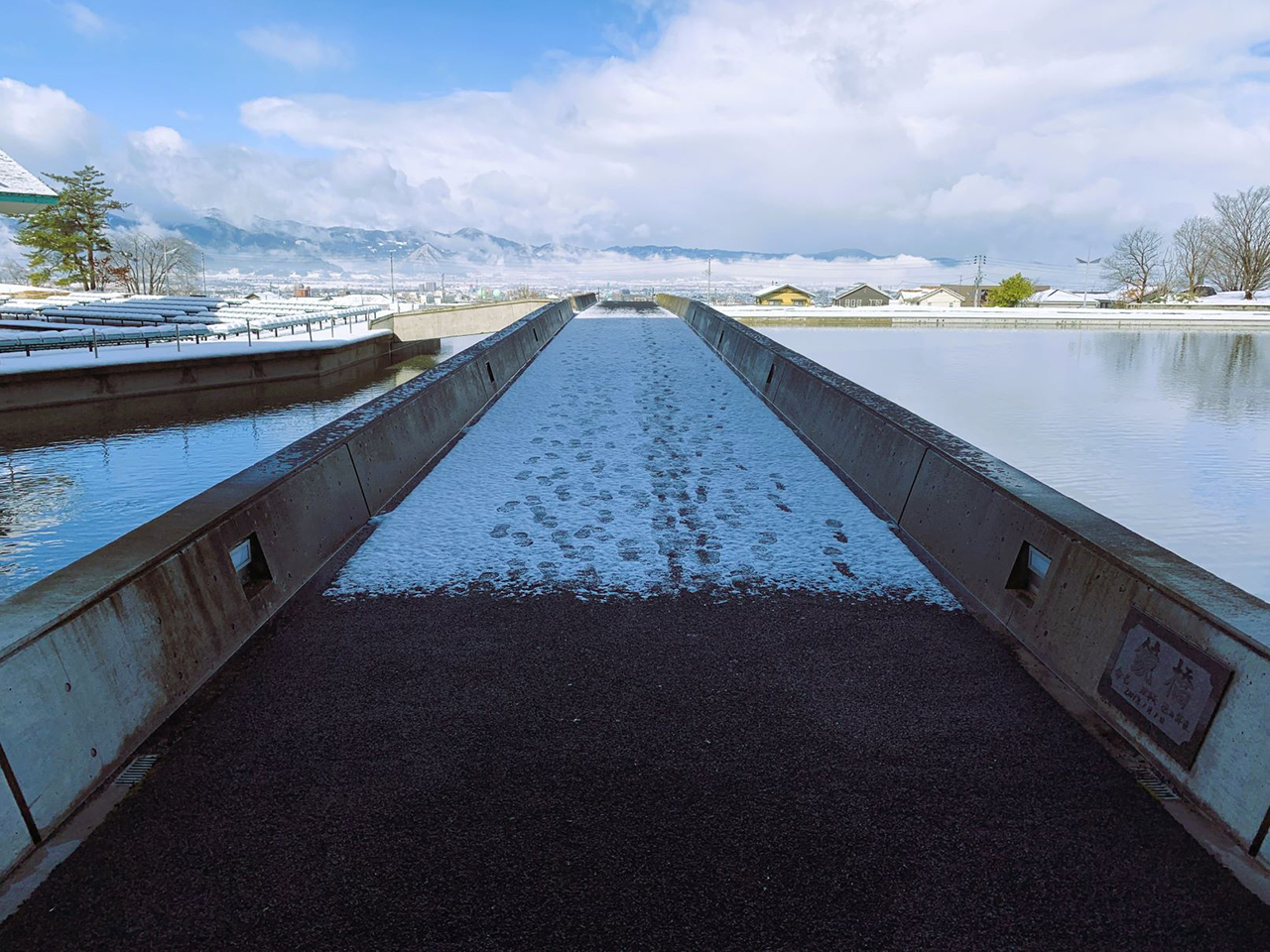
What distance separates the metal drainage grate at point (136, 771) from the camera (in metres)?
3.35

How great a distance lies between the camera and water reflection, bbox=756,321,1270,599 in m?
8.54

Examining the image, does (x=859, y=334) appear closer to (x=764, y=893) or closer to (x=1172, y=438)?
(x=1172, y=438)

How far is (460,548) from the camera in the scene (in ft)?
20.6

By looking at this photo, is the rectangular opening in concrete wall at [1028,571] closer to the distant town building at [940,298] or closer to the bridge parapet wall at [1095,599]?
Answer: the bridge parapet wall at [1095,599]

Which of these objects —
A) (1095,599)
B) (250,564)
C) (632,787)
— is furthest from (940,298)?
(632,787)

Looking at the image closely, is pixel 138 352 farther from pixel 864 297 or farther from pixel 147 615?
pixel 864 297

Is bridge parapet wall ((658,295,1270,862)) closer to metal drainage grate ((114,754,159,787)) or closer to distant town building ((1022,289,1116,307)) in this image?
metal drainage grate ((114,754,159,787))

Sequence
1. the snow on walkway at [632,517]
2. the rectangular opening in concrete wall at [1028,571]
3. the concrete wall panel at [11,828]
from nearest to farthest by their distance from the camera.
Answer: the concrete wall panel at [11,828], the rectangular opening in concrete wall at [1028,571], the snow on walkway at [632,517]

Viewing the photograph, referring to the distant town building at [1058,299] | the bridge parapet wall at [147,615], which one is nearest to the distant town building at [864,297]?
the distant town building at [1058,299]

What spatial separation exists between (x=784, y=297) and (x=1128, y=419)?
139457 mm

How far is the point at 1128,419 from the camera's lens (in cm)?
1498

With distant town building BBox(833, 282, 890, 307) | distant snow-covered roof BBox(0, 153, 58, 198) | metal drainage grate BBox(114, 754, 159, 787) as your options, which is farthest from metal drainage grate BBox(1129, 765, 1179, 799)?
distant town building BBox(833, 282, 890, 307)

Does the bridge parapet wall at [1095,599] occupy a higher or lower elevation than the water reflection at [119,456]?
higher

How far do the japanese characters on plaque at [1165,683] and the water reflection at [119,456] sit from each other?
8368 millimetres
